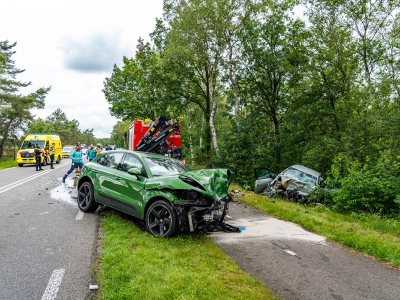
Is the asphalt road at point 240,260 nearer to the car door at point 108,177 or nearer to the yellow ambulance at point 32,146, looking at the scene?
the car door at point 108,177

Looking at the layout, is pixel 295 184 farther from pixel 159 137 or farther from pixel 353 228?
pixel 159 137

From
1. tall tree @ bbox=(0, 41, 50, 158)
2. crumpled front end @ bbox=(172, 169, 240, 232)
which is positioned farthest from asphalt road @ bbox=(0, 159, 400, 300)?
tall tree @ bbox=(0, 41, 50, 158)

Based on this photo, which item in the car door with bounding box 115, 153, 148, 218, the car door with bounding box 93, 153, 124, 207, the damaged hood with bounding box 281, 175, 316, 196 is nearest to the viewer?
the car door with bounding box 115, 153, 148, 218

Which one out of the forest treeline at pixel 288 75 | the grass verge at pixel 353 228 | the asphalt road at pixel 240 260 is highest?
the forest treeline at pixel 288 75

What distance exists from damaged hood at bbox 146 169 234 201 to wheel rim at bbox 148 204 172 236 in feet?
1.39

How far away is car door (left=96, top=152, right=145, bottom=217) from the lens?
18.5 ft

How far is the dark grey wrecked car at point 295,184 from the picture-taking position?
10195 millimetres

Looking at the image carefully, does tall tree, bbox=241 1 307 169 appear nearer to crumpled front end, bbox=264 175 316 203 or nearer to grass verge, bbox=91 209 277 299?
crumpled front end, bbox=264 175 316 203

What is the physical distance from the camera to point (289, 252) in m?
4.89

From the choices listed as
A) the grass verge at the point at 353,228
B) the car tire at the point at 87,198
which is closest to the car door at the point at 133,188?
the car tire at the point at 87,198

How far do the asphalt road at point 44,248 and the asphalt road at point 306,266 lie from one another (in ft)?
7.95

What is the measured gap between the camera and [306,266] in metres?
4.35

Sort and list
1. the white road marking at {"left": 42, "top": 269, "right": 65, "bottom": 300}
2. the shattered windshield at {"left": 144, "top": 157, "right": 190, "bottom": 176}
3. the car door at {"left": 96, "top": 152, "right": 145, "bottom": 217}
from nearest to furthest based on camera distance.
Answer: the white road marking at {"left": 42, "top": 269, "right": 65, "bottom": 300}
the car door at {"left": 96, "top": 152, "right": 145, "bottom": 217}
the shattered windshield at {"left": 144, "top": 157, "right": 190, "bottom": 176}

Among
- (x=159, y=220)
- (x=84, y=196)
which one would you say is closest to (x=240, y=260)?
(x=159, y=220)
